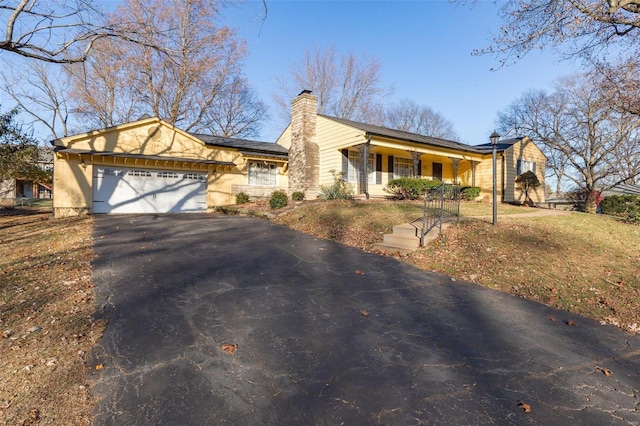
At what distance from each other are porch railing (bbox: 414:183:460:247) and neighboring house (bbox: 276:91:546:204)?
4575 mm

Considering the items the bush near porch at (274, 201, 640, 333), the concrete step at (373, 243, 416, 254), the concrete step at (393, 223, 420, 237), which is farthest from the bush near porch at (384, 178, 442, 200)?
the concrete step at (373, 243, 416, 254)

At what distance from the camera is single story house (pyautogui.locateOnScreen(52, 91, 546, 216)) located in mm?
14062

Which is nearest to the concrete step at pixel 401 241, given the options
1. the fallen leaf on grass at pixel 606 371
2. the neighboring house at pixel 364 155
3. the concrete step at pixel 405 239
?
the concrete step at pixel 405 239

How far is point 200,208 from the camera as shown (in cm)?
1697

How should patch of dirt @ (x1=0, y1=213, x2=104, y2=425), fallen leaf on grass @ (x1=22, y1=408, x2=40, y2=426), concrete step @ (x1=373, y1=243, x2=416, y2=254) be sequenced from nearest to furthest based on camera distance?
fallen leaf on grass @ (x1=22, y1=408, x2=40, y2=426) → patch of dirt @ (x1=0, y1=213, x2=104, y2=425) → concrete step @ (x1=373, y1=243, x2=416, y2=254)

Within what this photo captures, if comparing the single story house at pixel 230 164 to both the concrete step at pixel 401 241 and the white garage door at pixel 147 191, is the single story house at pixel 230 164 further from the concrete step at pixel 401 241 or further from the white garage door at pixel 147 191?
the concrete step at pixel 401 241

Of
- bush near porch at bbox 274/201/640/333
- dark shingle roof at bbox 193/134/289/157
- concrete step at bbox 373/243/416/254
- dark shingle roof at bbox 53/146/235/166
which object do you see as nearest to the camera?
bush near porch at bbox 274/201/640/333

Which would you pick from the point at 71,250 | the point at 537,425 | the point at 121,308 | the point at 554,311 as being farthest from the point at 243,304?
the point at 71,250

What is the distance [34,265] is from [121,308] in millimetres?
3245

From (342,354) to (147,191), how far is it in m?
15.2

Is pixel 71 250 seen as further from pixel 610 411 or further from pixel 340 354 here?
pixel 610 411

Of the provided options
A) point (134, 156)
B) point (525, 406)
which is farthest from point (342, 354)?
point (134, 156)

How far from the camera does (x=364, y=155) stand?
14617 millimetres

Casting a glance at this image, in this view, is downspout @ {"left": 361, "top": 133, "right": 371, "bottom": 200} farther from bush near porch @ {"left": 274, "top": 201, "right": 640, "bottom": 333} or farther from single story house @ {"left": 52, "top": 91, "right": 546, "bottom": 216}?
bush near porch @ {"left": 274, "top": 201, "right": 640, "bottom": 333}
